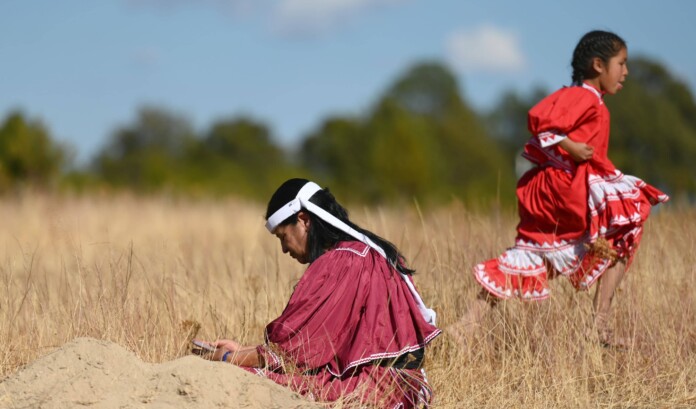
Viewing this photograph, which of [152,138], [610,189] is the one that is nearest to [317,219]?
[610,189]

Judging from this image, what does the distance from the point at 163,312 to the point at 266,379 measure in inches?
59.8

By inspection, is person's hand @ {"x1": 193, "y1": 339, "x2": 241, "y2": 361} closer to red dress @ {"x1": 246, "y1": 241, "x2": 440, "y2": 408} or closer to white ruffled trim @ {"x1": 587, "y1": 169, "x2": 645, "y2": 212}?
red dress @ {"x1": 246, "y1": 241, "x2": 440, "y2": 408}

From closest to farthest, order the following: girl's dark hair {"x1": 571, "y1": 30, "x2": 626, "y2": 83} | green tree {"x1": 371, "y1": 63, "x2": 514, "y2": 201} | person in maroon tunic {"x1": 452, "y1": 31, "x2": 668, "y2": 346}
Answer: person in maroon tunic {"x1": 452, "y1": 31, "x2": 668, "y2": 346}
girl's dark hair {"x1": 571, "y1": 30, "x2": 626, "y2": 83}
green tree {"x1": 371, "y1": 63, "x2": 514, "y2": 201}

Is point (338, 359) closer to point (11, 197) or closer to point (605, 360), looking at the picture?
point (605, 360)

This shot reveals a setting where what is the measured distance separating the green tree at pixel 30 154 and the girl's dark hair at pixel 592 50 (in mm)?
17163

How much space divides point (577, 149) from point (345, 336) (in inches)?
73.6

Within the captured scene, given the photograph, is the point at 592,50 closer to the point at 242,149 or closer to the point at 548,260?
the point at 548,260

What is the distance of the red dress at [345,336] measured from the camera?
3719 mm

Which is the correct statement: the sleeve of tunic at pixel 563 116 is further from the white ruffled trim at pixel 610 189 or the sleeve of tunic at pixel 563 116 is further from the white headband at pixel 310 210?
the white headband at pixel 310 210

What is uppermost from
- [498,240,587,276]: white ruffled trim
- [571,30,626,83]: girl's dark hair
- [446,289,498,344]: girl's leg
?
[571,30,626,83]: girl's dark hair

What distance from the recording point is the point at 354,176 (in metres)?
30.5

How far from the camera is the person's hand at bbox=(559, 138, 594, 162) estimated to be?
15.9 feet

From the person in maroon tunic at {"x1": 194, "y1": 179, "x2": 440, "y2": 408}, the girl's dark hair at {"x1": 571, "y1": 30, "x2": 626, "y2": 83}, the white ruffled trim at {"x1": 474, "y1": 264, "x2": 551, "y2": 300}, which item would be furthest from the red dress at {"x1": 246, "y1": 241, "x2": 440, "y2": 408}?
the girl's dark hair at {"x1": 571, "y1": 30, "x2": 626, "y2": 83}

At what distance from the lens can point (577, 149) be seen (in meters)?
4.86
